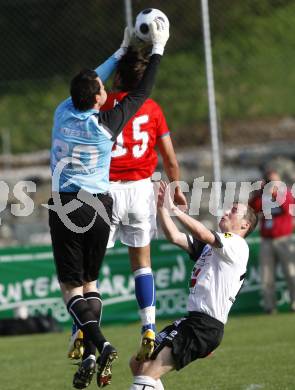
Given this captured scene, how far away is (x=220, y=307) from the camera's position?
21.4ft

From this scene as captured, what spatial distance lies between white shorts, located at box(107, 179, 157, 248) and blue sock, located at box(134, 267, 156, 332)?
0.24 metres

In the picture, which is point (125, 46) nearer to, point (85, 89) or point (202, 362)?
point (85, 89)

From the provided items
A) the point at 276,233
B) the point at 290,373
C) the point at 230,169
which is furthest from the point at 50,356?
the point at 230,169

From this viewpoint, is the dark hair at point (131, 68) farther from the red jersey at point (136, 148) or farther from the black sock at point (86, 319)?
the black sock at point (86, 319)

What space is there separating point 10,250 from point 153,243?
2092mm

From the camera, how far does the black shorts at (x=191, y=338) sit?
21.1 ft

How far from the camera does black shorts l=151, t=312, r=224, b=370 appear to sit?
6.42m

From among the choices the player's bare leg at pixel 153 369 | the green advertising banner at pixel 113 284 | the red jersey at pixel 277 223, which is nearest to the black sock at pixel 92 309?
the player's bare leg at pixel 153 369

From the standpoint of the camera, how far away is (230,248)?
648cm

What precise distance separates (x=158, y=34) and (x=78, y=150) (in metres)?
1.07

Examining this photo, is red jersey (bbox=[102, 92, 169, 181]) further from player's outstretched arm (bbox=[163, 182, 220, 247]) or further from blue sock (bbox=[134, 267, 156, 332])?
player's outstretched arm (bbox=[163, 182, 220, 247])

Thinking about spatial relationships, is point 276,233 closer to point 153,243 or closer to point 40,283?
point 153,243

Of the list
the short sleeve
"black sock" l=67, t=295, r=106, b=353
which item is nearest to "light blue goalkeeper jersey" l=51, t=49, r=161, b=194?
"black sock" l=67, t=295, r=106, b=353

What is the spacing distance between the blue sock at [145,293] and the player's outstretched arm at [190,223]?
1448 millimetres
